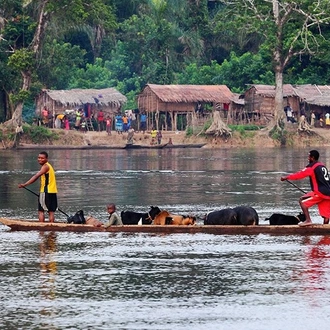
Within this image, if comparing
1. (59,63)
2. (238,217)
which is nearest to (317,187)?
(238,217)

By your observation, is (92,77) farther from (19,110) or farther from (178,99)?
(19,110)

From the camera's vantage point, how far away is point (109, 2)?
60.4 m

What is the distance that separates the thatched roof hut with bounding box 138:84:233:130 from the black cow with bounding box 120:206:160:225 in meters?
37.2

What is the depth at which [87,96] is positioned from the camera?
54031mm

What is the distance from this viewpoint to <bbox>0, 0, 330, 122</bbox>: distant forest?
51.9 metres

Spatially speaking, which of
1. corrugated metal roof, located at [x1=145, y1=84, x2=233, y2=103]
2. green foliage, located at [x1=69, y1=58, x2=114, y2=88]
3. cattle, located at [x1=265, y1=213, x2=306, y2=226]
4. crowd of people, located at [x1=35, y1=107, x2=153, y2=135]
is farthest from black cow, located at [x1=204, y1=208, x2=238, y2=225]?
green foliage, located at [x1=69, y1=58, x2=114, y2=88]

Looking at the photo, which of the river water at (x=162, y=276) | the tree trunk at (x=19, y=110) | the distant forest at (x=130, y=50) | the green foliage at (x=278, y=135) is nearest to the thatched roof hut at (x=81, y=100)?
the distant forest at (x=130, y=50)

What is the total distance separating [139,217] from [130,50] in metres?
44.6

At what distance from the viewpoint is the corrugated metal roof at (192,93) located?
53.8 meters

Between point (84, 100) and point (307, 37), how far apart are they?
11.2 meters

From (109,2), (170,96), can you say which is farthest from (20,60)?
(109,2)

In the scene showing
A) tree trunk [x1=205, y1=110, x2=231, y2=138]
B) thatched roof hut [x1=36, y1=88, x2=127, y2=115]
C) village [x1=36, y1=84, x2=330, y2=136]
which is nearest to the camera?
tree trunk [x1=205, y1=110, x2=231, y2=138]

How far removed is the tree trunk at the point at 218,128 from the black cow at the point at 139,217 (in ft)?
121

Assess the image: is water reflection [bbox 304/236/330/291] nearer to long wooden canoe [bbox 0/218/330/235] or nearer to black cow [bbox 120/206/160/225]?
long wooden canoe [bbox 0/218/330/235]
